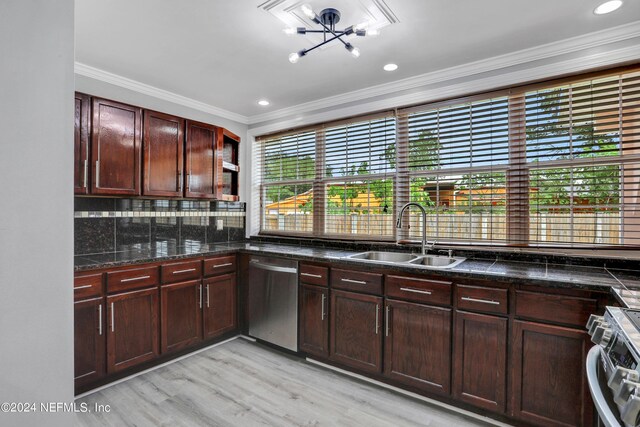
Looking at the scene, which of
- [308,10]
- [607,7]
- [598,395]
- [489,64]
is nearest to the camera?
[598,395]

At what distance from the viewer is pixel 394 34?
2.31 metres

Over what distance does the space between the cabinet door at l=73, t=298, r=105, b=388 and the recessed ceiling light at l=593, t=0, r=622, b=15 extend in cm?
381

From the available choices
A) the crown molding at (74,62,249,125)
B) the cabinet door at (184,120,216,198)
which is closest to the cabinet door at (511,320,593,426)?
the cabinet door at (184,120,216,198)

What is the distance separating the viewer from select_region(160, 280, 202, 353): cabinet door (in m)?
2.82

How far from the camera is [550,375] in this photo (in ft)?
6.31

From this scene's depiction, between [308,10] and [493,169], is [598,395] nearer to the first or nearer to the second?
[493,169]

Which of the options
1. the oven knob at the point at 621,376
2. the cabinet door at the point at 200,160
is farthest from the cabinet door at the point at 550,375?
the cabinet door at the point at 200,160

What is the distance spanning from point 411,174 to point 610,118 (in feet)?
4.80

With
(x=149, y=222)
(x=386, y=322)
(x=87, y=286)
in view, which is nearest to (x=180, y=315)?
(x=87, y=286)

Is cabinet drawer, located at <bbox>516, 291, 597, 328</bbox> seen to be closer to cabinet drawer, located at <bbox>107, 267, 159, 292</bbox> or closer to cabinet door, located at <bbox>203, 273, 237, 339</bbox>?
cabinet door, located at <bbox>203, 273, 237, 339</bbox>

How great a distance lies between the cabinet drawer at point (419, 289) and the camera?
2.26 m

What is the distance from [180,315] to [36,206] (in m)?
2.47

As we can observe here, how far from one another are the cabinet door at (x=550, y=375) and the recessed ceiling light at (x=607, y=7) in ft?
6.30

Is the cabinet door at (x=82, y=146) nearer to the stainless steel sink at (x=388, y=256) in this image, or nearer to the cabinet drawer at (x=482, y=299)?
the stainless steel sink at (x=388, y=256)
